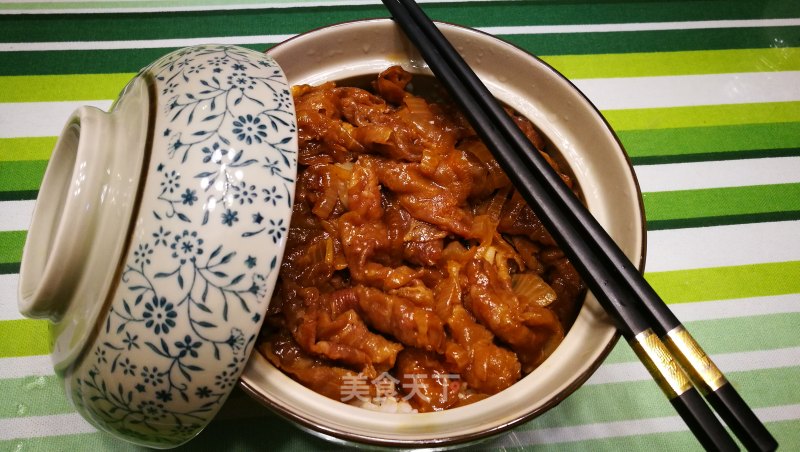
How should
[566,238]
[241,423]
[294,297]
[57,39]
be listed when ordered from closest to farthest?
[566,238], [294,297], [241,423], [57,39]

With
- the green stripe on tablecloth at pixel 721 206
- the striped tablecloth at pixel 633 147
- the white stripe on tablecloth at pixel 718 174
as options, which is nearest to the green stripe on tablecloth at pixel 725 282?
the striped tablecloth at pixel 633 147

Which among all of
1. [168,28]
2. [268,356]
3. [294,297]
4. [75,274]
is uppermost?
[168,28]

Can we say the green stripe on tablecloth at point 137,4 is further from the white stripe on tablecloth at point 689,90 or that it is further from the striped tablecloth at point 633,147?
the white stripe on tablecloth at point 689,90

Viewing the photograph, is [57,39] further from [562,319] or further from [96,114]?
[562,319]

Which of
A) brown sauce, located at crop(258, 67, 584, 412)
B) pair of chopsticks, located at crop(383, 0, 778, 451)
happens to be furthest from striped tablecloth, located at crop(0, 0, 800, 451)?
pair of chopsticks, located at crop(383, 0, 778, 451)

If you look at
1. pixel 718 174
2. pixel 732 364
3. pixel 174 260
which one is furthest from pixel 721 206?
pixel 174 260

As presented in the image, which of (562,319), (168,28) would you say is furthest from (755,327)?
(168,28)
